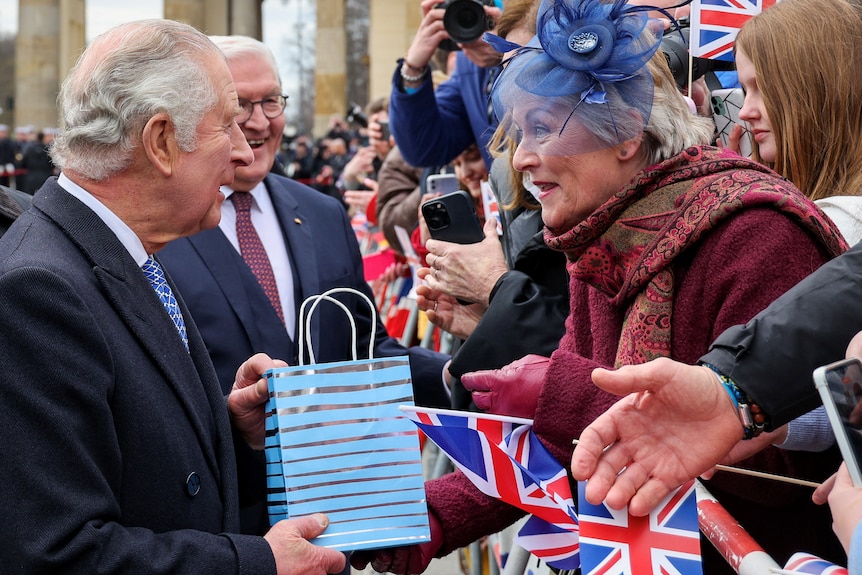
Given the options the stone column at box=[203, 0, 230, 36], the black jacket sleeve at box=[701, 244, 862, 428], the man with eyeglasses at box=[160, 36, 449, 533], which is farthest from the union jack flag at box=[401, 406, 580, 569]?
the stone column at box=[203, 0, 230, 36]

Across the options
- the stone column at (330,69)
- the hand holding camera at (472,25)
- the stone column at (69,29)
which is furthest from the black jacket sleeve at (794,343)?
the stone column at (69,29)

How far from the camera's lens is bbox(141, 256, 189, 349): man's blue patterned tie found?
8.54 ft

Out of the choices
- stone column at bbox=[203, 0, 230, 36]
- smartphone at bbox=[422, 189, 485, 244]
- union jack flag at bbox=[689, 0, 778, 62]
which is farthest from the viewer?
stone column at bbox=[203, 0, 230, 36]

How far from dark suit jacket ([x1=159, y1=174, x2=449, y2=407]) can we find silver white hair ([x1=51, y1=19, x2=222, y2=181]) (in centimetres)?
97

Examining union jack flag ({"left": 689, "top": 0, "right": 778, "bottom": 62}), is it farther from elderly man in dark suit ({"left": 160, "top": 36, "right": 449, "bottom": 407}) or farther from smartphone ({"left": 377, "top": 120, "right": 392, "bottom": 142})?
smartphone ({"left": 377, "top": 120, "right": 392, "bottom": 142})

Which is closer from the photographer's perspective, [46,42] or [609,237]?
[609,237]

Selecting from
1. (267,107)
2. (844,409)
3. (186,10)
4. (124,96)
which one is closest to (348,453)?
(124,96)

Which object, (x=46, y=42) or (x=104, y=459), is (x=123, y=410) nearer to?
(x=104, y=459)

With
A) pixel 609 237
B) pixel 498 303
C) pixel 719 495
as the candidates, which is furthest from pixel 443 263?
pixel 719 495

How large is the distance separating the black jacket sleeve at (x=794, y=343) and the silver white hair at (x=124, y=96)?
1.26 m

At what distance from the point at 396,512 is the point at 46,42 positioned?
118 feet

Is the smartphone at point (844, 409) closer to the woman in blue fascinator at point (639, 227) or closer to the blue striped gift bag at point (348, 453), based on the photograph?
the woman in blue fascinator at point (639, 227)

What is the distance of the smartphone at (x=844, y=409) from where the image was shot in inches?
60.6

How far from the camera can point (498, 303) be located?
305 centimetres
